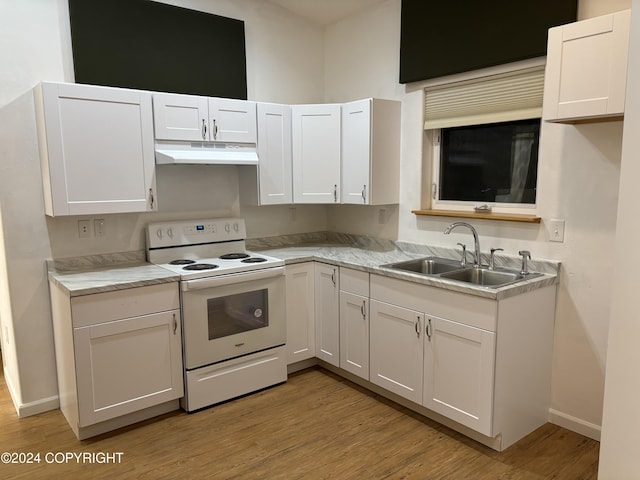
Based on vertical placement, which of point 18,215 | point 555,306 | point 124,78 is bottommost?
point 555,306

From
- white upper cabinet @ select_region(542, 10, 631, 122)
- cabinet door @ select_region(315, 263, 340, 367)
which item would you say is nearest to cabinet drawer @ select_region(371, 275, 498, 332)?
cabinet door @ select_region(315, 263, 340, 367)

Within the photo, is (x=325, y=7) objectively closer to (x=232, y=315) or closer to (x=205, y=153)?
(x=205, y=153)

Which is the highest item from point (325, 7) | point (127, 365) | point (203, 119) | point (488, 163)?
point (325, 7)

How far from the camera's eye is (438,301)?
2.65m

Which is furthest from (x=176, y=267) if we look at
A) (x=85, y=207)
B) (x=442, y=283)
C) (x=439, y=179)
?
(x=439, y=179)

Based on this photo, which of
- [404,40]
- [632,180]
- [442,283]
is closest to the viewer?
[632,180]

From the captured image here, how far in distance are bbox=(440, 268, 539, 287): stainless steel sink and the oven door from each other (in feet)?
3.89

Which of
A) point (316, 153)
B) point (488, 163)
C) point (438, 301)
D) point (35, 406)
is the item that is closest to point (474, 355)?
point (438, 301)

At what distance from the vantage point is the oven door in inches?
115

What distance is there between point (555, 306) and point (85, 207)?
2845 mm

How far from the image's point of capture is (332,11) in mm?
3875

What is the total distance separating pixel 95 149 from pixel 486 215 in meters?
2.45

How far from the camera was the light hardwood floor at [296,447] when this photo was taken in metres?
2.38

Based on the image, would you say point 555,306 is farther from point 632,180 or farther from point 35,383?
point 35,383
